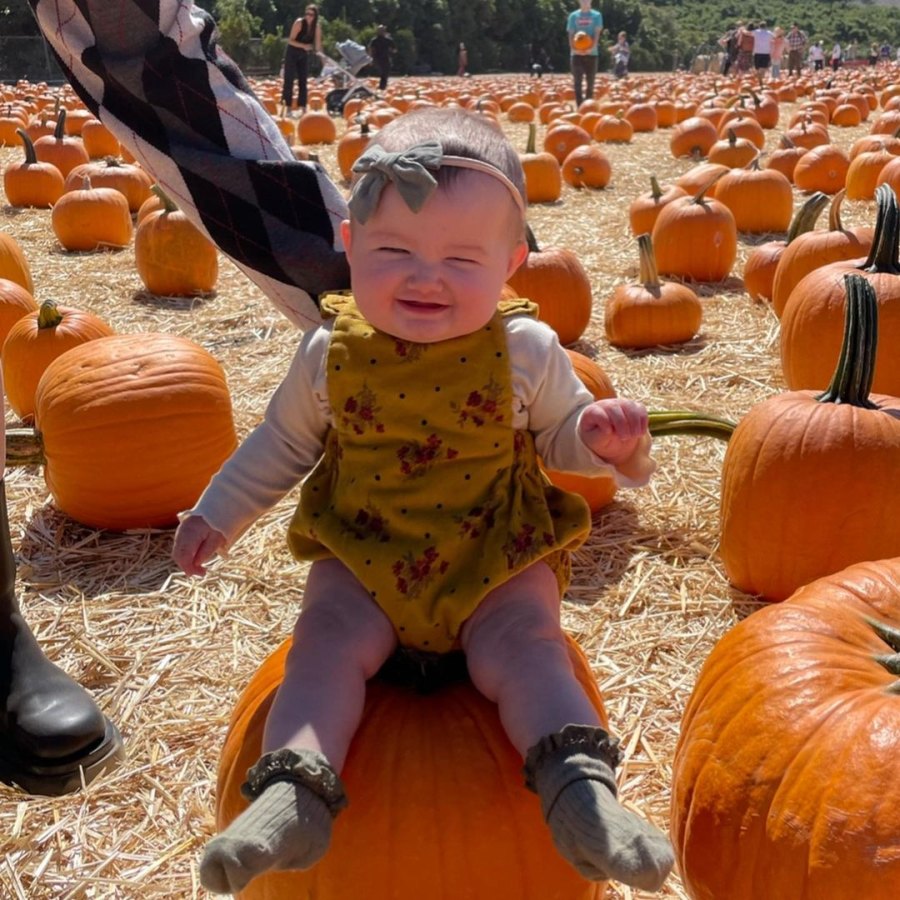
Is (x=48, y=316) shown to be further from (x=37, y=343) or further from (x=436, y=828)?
(x=436, y=828)

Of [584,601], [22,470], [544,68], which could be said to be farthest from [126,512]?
[544,68]

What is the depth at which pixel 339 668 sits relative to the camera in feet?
5.80

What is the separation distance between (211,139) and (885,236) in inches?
99.9

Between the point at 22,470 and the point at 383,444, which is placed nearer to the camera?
the point at 383,444

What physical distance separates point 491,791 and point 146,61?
181cm

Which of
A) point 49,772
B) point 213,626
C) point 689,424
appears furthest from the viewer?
point 689,424

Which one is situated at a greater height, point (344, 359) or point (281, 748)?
point (344, 359)

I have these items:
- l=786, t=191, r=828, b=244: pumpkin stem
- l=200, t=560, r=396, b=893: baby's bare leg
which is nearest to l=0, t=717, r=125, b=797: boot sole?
l=200, t=560, r=396, b=893: baby's bare leg

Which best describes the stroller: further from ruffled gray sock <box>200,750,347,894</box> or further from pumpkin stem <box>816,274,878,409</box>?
ruffled gray sock <box>200,750,347,894</box>

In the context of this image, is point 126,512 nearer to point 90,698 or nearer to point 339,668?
point 90,698

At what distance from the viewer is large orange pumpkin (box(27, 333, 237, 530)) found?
357cm

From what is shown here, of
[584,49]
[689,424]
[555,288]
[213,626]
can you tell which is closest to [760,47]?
[584,49]

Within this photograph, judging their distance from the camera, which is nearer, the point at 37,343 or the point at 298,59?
the point at 37,343

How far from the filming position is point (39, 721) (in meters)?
2.46
